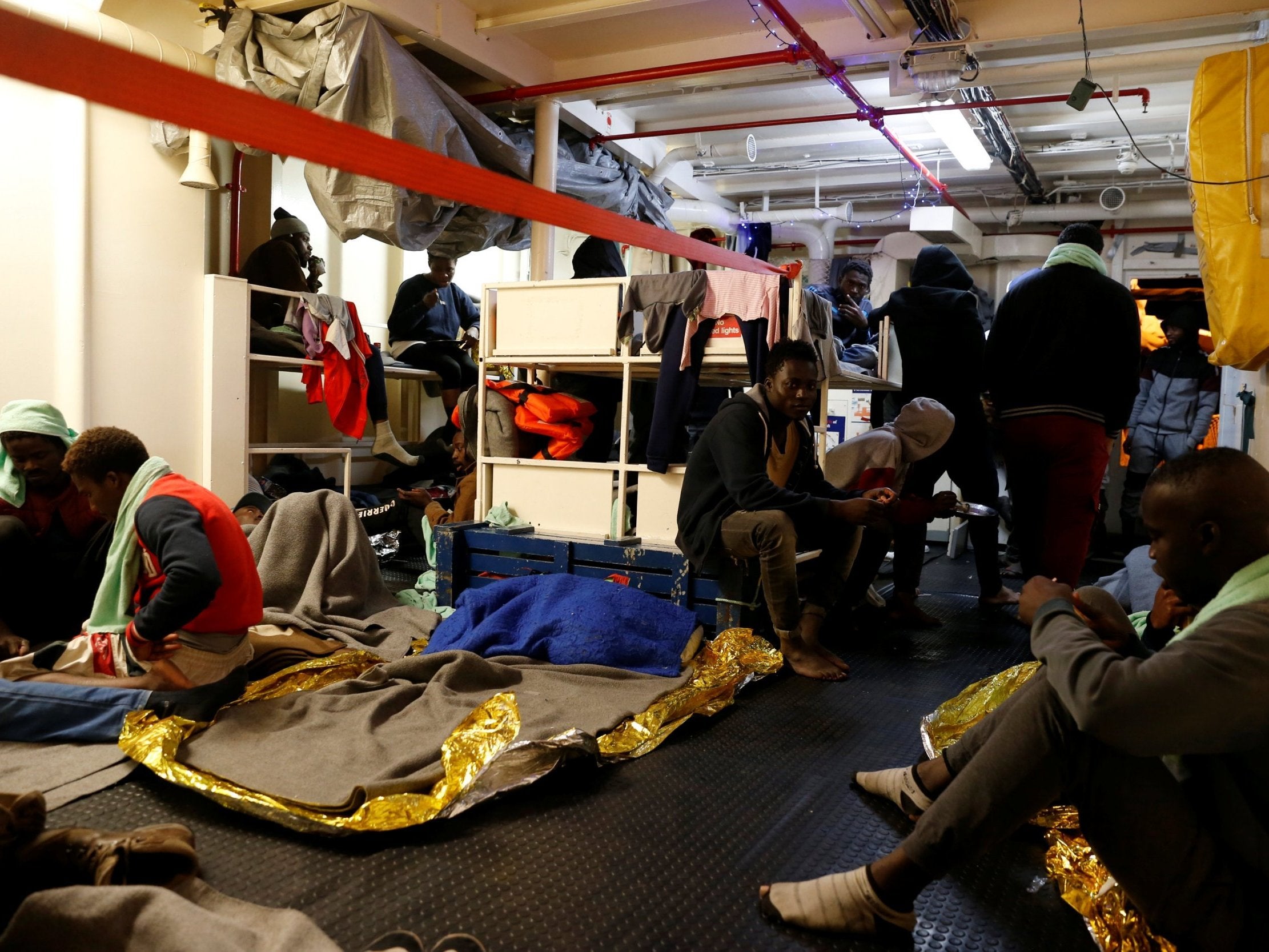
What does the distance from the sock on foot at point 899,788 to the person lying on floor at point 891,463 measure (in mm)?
1761

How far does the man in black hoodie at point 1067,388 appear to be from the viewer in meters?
3.68

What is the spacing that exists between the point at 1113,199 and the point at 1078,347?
17.0 feet

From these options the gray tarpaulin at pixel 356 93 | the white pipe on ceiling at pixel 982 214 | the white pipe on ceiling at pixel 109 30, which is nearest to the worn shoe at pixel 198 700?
the white pipe on ceiling at pixel 109 30

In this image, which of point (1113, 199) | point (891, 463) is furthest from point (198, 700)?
point (1113, 199)

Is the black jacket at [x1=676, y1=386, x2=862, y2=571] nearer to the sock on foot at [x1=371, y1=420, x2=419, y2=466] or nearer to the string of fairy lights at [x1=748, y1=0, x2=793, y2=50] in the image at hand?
the string of fairy lights at [x1=748, y1=0, x2=793, y2=50]

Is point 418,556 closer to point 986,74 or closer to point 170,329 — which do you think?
point 170,329

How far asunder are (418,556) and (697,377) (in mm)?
2610

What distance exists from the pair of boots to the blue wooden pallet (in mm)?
2062

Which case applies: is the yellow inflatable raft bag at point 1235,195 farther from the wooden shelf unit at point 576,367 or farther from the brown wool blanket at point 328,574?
the brown wool blanket at point 328,574

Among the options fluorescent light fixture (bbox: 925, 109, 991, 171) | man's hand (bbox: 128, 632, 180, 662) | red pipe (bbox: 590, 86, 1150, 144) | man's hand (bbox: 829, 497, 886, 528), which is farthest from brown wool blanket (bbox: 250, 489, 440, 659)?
fluorescent light fixture (bbox: 925, 109, 991, 171)

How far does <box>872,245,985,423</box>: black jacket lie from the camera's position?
4.31 meters

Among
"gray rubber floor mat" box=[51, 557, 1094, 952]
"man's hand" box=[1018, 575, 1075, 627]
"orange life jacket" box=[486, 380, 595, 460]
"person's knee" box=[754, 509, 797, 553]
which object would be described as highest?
"orange life jacket" box=[486, 380, 595, 460]

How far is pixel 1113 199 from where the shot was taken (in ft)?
26.0

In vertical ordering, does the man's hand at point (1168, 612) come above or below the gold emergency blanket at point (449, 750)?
above
